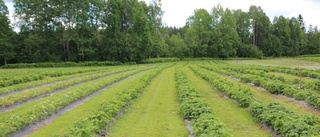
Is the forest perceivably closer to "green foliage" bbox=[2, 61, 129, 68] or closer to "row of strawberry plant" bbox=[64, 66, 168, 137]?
"green foliage" bbox=[2, 61, 129, 68]

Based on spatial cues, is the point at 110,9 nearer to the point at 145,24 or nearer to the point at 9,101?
the point at 145,24

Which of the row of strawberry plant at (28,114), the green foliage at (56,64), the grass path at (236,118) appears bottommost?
the grass path at (236,118)

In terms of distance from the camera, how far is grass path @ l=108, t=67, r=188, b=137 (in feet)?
31.4

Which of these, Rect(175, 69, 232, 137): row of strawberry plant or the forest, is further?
the forest

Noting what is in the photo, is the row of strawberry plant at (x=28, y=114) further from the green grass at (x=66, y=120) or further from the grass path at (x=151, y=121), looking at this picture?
the grass path at (x=151, y=121)

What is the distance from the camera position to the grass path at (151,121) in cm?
956

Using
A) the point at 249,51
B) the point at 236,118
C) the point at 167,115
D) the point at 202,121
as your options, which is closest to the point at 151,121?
the point at 167,115

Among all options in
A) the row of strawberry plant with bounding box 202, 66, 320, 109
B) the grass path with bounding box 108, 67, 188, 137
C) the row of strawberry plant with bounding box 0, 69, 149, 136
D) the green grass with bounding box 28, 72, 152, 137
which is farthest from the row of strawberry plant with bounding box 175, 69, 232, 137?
the row of strawberry plant with bounding box 0, 69, 149, 136

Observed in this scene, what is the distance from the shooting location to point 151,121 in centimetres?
1102

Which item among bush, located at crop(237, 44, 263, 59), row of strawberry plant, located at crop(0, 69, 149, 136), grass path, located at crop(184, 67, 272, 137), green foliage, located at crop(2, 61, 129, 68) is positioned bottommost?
grass path, located at crop(184, 67, 272, 137)

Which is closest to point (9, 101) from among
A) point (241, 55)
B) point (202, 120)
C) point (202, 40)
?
point (202, 120)

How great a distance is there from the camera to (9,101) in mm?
14641

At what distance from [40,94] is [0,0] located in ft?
180

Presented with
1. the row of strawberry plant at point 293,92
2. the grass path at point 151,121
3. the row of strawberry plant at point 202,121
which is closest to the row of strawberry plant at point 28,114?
the grass path at point 151,121
